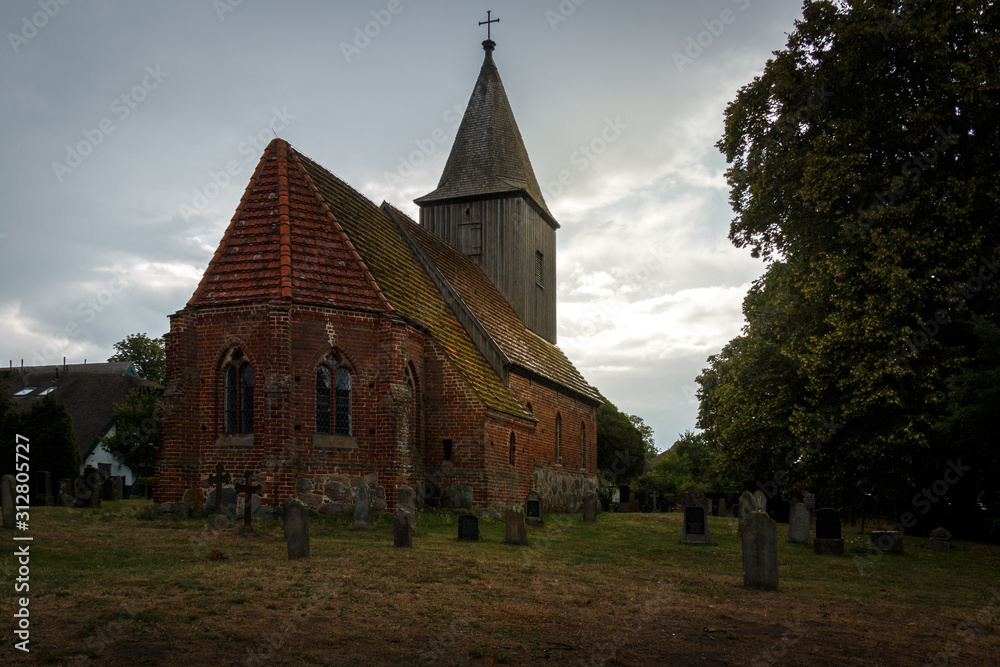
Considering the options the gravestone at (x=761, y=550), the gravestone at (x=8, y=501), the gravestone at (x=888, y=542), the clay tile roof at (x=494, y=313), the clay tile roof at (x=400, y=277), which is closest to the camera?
the gravestone at (x=761, y=550)

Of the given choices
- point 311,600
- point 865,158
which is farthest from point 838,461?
point 311,600

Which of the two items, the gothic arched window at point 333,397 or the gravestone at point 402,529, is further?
the gothic arched window at point 333,397

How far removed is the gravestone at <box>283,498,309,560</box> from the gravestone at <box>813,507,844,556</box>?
10661mm

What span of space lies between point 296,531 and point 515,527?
210 inches

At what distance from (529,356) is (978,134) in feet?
50.3

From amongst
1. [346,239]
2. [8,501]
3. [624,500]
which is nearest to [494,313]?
[346,239]

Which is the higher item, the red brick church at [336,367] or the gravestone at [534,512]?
the red brick church at [336,367]

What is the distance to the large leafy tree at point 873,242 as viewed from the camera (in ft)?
58.4

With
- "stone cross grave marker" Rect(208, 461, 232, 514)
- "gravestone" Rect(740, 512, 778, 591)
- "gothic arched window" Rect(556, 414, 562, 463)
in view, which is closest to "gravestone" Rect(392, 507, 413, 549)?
"stone cross grave marker" Rect(208, 461, 232, 514)

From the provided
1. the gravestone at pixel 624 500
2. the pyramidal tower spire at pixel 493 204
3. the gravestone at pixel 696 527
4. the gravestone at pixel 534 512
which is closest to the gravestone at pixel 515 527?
the gravestone at pixel 696 527

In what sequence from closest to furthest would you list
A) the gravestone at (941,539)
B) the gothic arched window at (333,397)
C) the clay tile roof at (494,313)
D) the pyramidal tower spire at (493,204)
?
1. the gravestone at (941,539)
2. the gothic arched window at (333,397)
3. the clay tile roof at (494,313)
4. the pyramidal tower spire at (493,204)

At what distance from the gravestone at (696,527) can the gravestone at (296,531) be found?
30.7 ft

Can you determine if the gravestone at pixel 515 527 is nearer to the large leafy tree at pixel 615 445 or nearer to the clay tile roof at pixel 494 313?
the clay tile roof at pixel 494 313

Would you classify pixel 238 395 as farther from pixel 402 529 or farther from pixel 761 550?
pixel 761 550
